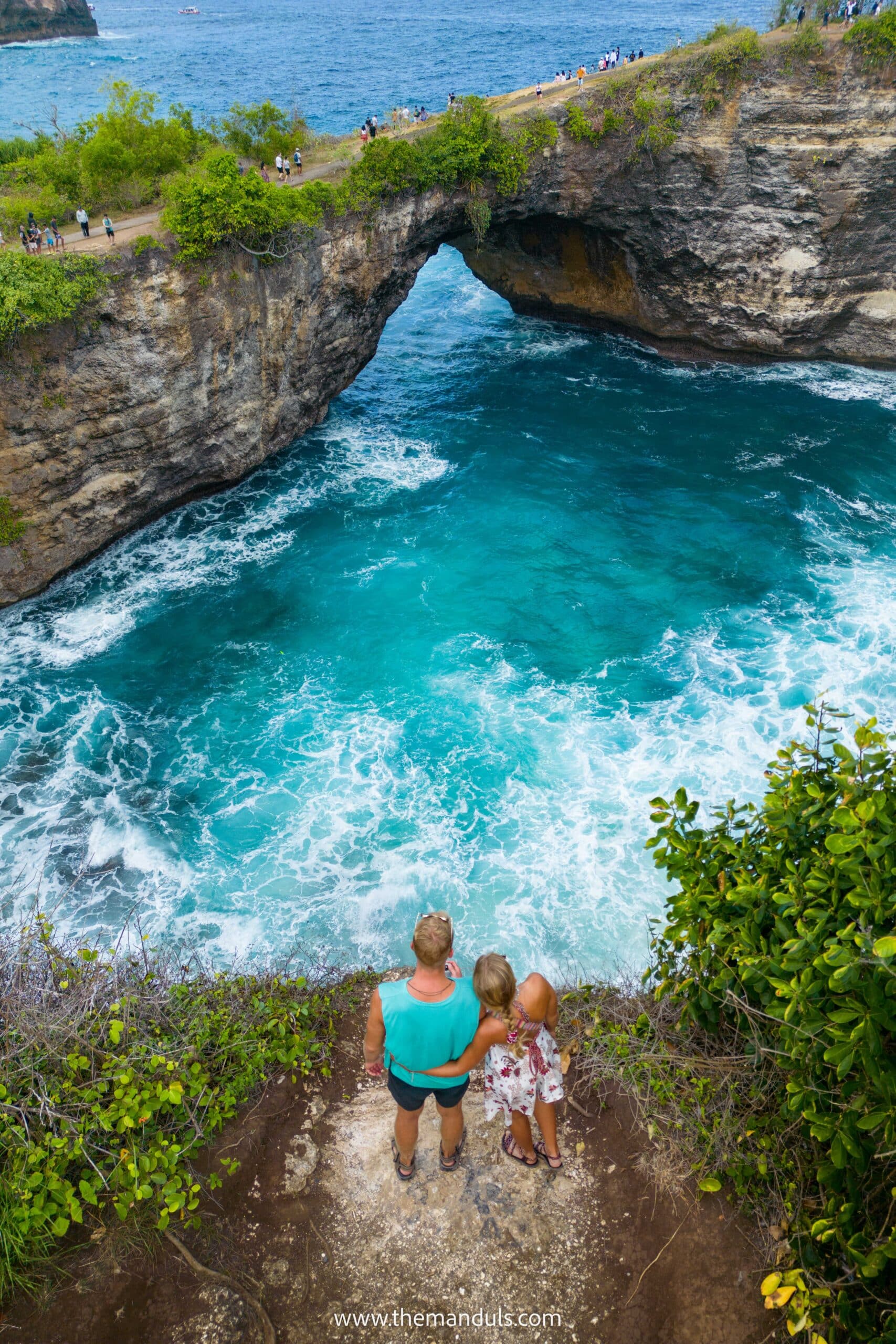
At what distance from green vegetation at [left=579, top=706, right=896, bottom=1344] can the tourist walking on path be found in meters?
0.94

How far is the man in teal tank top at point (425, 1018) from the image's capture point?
216 inches

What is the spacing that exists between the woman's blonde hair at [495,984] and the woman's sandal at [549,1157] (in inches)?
79.7

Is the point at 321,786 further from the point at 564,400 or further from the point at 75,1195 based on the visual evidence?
the point at 564,400

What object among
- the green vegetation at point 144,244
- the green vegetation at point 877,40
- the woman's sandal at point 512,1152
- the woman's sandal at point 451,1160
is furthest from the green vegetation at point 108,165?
the woman's sandal at point 512,1152

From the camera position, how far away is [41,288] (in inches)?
646

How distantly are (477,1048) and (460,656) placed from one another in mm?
12884

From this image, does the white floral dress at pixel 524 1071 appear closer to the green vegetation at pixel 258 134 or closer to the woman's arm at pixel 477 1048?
the woman's arm at pixel 477 1048

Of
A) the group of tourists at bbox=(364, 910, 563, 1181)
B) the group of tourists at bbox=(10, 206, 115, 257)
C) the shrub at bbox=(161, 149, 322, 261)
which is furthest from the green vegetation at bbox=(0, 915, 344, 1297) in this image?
the shrub at bbox=(161, 149, 322, 261)

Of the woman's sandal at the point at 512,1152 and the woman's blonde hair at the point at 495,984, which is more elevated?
the woman's blonde hair at the point at 495,984

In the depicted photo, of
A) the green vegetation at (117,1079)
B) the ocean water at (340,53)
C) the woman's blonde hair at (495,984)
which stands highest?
the ocean water at (340,53)

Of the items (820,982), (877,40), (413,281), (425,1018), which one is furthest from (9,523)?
(877,40)

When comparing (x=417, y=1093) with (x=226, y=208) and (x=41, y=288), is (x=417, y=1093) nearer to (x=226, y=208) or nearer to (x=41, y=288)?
(x=41, y=288)

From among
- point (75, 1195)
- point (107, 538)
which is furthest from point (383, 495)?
point (75, 1195)

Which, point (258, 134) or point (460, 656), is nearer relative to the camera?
point (460, 656)
